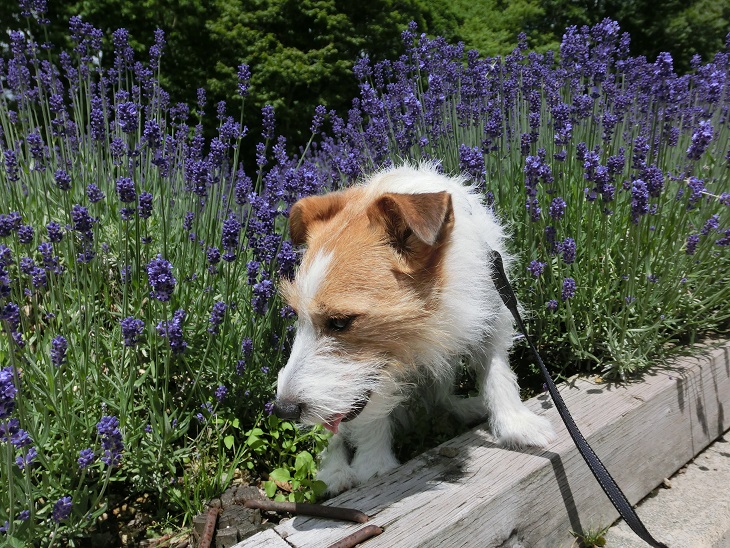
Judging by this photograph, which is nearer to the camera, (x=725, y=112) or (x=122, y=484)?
(x=122, y=484)

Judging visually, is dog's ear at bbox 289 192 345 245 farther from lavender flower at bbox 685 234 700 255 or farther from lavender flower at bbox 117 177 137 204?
lavender flower at bbox 685 234 700 255

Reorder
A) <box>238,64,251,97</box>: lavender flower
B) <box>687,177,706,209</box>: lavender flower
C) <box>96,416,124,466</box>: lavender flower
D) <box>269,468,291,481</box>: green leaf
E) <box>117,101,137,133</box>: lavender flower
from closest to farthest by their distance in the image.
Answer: <box>96,416,124,466</box>: lavender flower
<box>117,101,137,133</box>: lavender flower
<box>269,468,291,481</box>: green leaf
<box>687,177,706,209</box>: lavender flower
<box>238,64,251,97</box>: lavender flower

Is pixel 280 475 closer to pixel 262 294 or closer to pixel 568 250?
pixel 262 294

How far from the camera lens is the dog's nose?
6.10 ft

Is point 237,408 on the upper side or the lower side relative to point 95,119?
lower

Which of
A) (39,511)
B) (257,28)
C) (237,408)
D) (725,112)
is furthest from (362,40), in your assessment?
(39,511)

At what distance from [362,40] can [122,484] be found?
858cm

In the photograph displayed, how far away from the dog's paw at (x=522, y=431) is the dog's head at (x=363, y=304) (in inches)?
21.7

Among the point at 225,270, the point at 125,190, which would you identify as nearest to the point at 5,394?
the point at 125,190

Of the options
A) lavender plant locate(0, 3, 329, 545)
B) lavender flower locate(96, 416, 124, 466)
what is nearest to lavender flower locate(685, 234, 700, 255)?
lavender plant locate(0, 3, 329, 545)

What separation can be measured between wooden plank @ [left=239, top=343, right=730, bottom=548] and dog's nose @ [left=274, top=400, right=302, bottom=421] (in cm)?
39

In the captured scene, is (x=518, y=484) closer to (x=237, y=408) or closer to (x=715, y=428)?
(x=237, y=408)

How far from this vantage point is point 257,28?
31.7 feet

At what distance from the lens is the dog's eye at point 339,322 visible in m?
1.92
